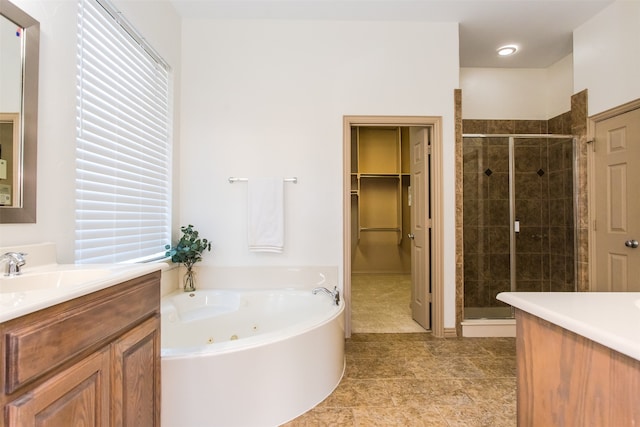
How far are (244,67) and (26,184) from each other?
6.20 feet

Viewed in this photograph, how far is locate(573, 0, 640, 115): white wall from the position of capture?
222 centimetres

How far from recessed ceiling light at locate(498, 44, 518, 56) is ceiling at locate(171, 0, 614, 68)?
0.12 m

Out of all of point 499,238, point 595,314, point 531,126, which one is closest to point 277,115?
point 595,314

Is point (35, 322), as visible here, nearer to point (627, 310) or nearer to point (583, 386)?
point (583, 386)

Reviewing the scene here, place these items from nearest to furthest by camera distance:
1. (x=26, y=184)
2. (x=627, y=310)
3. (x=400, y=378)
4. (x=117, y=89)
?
(x=627, y=310) < (x=26, y=184) < (x=117, y=89) < (x=400, y=378)

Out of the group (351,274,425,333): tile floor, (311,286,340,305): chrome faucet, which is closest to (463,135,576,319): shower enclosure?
(351,274,425,333): tile floor

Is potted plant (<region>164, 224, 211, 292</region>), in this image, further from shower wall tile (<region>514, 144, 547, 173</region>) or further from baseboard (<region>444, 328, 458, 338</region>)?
shower wall tile (<region>514, 144, 547, 173</region>)

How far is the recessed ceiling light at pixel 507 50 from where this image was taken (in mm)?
2979

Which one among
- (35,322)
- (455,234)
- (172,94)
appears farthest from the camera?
(455,234)

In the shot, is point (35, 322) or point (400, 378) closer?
point (35, 322)

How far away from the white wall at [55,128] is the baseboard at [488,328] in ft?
9.53

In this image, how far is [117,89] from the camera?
178 centimetres

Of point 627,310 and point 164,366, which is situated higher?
point 627,310

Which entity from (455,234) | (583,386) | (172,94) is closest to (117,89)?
(172,94)
